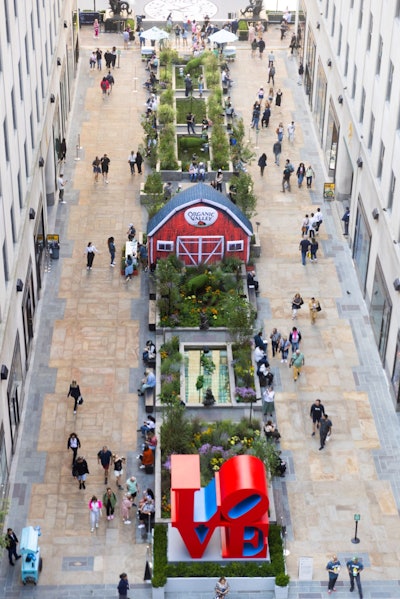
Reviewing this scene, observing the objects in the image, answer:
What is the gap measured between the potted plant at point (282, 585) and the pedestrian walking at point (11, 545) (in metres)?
9.29

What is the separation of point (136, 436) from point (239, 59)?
46495 millimetres

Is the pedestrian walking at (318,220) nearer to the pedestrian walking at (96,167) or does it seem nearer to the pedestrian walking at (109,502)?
the pedestrian walking at (96,167)

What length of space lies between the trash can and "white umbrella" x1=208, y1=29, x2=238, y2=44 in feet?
99.9

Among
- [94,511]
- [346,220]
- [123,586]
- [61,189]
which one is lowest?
[123,586]

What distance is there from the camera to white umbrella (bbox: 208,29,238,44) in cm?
8438

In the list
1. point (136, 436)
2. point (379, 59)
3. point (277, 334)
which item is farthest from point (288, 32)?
point (136, 436)

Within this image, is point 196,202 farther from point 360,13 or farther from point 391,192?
point 360,13

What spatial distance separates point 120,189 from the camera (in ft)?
220

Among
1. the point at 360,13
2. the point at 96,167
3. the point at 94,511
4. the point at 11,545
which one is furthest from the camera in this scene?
the point at 96,167

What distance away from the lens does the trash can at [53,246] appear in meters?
59.4

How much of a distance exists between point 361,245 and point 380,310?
6079 mm

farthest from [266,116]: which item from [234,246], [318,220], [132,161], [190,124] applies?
[234,246]

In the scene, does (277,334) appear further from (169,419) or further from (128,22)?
(128,22)

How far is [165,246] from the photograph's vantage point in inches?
2253
